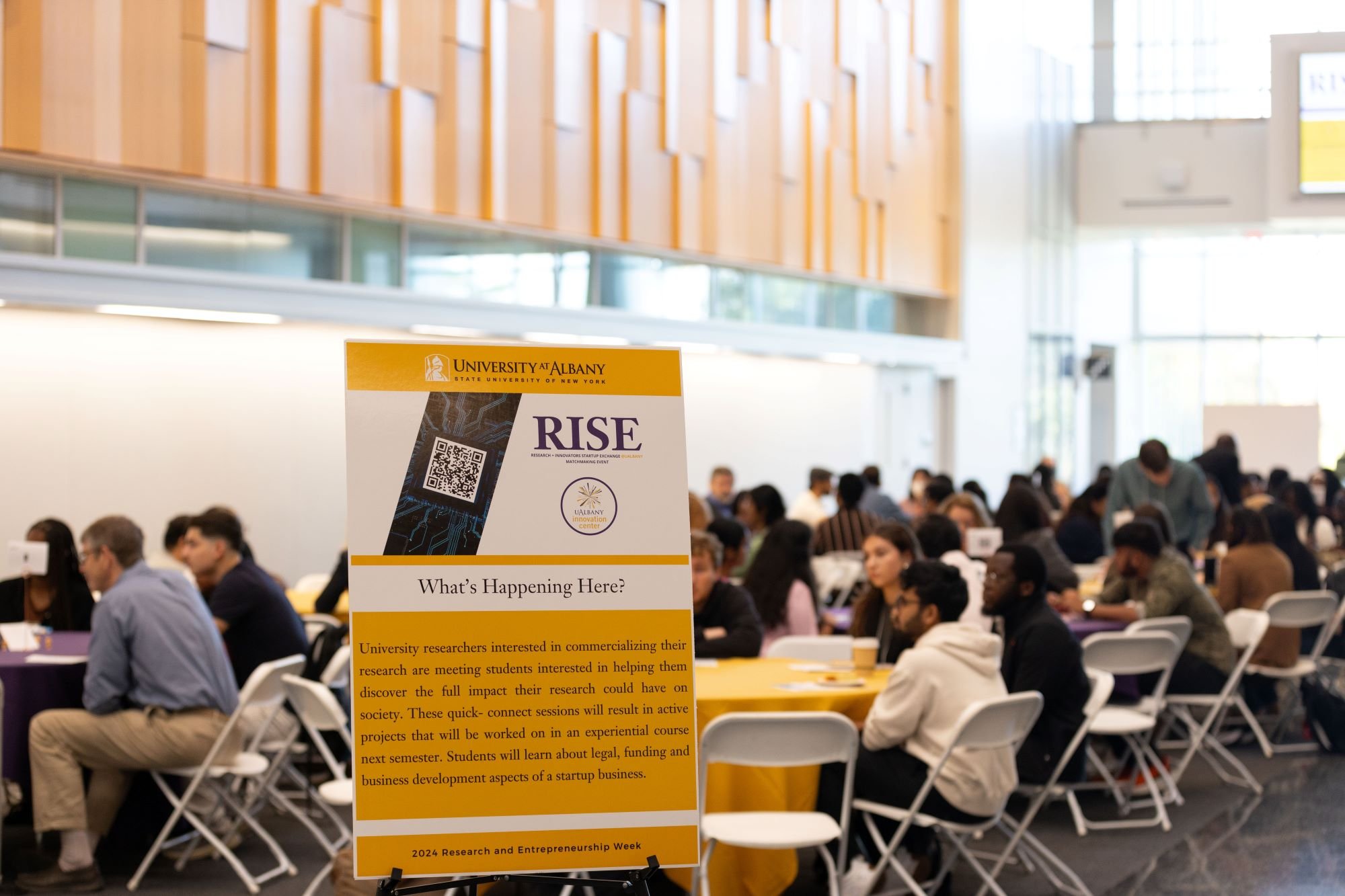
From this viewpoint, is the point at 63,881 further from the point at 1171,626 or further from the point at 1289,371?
the point at 1289,371

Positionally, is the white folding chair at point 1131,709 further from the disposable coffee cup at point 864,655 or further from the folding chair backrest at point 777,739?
the folding chair backrest at point 777,739

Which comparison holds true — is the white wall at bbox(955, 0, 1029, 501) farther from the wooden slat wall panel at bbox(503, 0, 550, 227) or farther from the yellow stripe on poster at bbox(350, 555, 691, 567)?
the yellow stripe on poster at bbox(350, 555, 691, 567)

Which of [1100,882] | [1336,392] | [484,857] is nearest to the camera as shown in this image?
[484,857]

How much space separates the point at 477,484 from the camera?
271 centimetres

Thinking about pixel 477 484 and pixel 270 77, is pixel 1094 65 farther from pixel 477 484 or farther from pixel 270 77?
pixel 477 484

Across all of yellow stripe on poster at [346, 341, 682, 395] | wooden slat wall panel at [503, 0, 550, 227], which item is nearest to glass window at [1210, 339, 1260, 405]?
wooden slat wall panel at [503, 0, 550, 227]

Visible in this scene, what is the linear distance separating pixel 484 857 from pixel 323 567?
8.10 m

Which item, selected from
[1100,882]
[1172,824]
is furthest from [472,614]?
[1172,824]

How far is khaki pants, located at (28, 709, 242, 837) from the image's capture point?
5250 mm

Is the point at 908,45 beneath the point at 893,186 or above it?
above

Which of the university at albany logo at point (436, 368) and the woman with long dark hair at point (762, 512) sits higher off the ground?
the university at albany logo at point (436, 368)

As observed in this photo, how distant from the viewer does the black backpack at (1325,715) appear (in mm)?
7793

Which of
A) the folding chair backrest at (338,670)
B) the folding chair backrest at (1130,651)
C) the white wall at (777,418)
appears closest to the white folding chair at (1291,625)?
the folding chair backrest at (1130,651)

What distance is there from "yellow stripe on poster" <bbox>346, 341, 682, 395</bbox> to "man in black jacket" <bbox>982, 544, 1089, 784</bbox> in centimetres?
283
